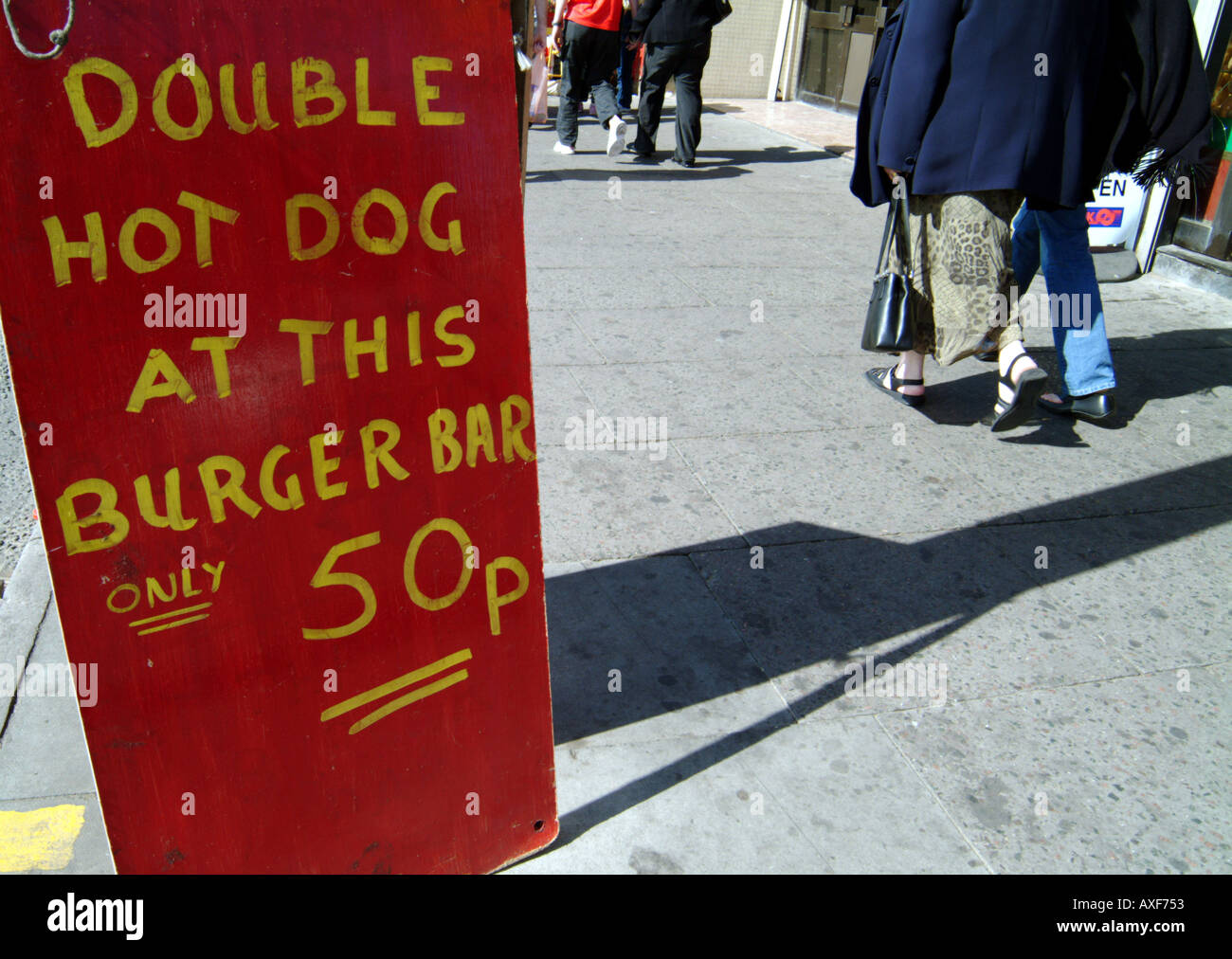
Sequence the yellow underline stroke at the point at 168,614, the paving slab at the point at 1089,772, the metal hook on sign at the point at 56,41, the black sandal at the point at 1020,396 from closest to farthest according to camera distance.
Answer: the metal hook on sign at the point at 56,41 → the yellow underline stroke at the point at 168,614 → the paving slab at the point at 1089,772 → the black sandal at the point at 1020,396

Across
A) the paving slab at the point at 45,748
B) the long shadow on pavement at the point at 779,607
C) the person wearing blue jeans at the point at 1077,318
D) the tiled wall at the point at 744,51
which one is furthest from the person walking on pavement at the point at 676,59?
the paving slab at the point at 45,748

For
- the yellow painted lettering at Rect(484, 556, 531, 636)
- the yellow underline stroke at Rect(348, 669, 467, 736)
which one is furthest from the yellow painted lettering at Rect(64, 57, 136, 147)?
the yellow underline stroke at Rect(348, 669, 467, 736)

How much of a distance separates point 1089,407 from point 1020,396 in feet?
2.45

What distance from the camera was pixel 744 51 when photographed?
14594mm

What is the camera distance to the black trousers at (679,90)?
31.3 feet

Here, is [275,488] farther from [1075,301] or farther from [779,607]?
[1075,301]

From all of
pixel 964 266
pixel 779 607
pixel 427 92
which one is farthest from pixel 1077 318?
pixel 427 92

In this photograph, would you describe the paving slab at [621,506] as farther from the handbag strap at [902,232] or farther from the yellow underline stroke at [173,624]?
the yellow underline stroke at [173,624]

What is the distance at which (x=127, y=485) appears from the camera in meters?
1.62

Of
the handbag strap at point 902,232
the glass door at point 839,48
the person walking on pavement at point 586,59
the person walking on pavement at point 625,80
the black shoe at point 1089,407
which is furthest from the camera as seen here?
the person walking on pavement at point 625,80

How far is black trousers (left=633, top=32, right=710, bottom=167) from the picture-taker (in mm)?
9531

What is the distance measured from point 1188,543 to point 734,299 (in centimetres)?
304

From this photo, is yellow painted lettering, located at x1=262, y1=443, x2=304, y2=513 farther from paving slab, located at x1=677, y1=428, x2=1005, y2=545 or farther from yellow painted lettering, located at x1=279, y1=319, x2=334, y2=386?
paving slab, located at x1=677, y1=428, x2=1005, y2=545

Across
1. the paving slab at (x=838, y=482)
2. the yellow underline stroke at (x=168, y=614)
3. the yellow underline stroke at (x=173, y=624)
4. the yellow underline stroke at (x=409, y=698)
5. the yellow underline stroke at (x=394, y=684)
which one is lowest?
the paving slab at (x=838, y=482)
